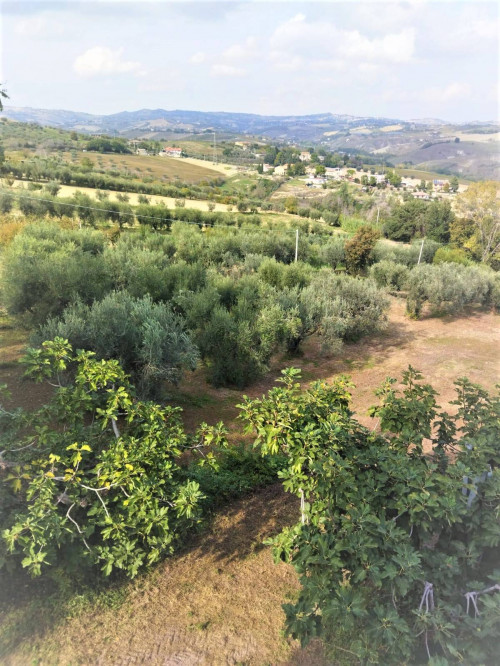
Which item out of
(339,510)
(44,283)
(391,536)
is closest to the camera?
(391,536)

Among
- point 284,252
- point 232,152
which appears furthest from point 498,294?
point 232,152

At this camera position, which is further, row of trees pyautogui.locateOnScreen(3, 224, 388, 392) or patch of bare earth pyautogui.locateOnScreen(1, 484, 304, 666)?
row of trees pyautogui.locateOnScreen(3, 224, 388, 392)

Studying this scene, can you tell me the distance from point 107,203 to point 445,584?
1499 inches

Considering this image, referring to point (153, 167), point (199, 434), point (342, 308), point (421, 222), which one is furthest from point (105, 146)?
point (199, 434)

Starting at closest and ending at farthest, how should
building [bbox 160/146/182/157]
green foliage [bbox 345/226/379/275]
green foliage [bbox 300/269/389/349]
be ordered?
1. green foliage [bbox 300/269/389/349]
2. green foliage [bbox 345/226/379/275]
3. building [bbox 160/146/182/157]

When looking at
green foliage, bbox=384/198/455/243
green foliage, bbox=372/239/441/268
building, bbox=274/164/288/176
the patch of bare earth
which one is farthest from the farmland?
building, bbox=274/164/288/176

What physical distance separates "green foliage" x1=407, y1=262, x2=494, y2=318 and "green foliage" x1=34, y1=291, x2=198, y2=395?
13.7 meters

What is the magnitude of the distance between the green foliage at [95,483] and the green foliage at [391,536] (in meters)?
1.20

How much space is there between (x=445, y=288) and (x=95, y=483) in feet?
61.4

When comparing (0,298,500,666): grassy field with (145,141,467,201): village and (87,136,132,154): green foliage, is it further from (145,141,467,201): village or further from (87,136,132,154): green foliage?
(87,136,132,154): green foliage

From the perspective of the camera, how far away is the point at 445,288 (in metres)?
18.8

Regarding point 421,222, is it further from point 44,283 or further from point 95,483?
point 95,483

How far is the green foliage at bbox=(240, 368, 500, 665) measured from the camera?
10.0ft

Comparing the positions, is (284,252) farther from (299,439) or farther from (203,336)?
(299,439)
